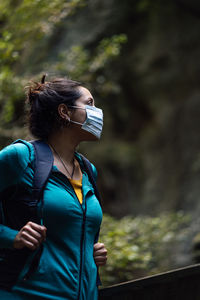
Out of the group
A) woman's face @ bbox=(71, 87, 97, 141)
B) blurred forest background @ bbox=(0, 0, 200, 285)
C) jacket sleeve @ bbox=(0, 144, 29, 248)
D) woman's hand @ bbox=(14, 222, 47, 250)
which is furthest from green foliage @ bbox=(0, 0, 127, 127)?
woman's hand @ bbox=(14, 222, 47, 250)

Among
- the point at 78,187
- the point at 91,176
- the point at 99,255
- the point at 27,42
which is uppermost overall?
the point at 27,42

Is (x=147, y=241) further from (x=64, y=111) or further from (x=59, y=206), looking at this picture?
(x=59, y=206)

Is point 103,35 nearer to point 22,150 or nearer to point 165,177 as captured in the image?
point 165,177

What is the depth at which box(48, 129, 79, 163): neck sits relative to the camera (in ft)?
7.16

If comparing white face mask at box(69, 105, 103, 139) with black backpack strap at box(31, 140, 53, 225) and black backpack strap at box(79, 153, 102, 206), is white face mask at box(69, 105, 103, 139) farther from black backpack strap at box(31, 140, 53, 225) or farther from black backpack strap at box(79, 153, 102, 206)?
black backpack strap at box(31, 140, 53, 225)

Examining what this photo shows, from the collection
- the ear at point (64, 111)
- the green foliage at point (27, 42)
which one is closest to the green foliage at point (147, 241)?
the green foliage at point (27, 42)

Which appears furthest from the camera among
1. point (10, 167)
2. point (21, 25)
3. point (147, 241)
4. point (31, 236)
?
→ point (147, 241)

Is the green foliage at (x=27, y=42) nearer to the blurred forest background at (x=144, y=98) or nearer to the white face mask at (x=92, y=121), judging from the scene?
the blurred forest background at (x=144, y=98)

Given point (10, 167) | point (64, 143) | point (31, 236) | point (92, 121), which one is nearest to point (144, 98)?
point (92, 121)

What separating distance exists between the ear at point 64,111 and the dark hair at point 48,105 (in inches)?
0.7

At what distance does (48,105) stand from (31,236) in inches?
31.1

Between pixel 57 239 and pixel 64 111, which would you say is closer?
pixel 57 239

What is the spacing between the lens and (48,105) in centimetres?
221

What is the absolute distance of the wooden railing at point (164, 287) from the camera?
217cm
